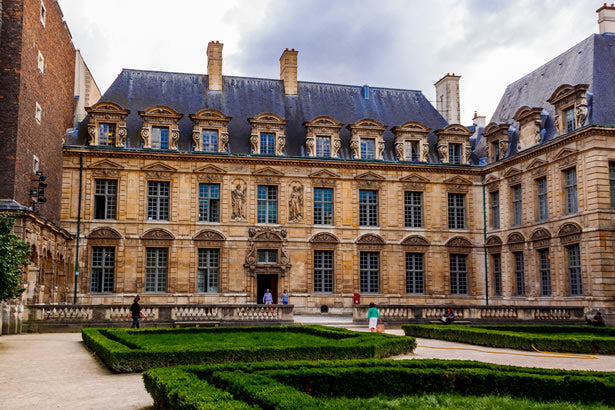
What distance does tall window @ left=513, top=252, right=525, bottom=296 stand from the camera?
3166 centimetres


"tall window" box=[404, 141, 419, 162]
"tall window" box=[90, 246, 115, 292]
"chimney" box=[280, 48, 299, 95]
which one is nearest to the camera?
"tall window" box=[90, 246, 115, 292]

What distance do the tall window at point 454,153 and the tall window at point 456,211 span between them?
1998 millimetres

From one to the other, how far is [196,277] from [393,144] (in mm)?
12921

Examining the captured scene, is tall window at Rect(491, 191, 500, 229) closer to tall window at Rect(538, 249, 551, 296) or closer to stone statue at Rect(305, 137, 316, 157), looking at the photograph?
tall window at Rect(538, 249, 551, 296)

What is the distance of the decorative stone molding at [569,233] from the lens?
27.2m

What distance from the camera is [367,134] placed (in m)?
35.0

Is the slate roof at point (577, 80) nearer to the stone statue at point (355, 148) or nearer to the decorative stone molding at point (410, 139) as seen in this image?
the decorative stone molding at point (410, 139)

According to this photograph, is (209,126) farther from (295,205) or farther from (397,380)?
(397,380)

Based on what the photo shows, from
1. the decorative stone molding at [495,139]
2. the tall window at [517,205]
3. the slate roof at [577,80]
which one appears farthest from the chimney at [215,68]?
the tall window at [517,205]

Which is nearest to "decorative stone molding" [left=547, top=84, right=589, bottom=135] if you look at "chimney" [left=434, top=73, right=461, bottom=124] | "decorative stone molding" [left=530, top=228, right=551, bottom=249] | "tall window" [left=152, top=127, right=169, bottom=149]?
"decorative stone molding" [left=530, top=228, right=551, bottom=249]

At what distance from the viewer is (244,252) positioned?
32.6m

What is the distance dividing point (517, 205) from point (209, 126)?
16.0 m

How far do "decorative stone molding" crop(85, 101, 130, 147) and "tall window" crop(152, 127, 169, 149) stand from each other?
141cm

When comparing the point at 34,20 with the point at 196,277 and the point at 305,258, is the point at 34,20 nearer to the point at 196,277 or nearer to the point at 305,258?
the point at 196,277
